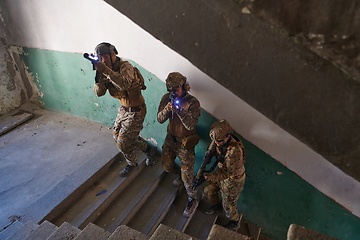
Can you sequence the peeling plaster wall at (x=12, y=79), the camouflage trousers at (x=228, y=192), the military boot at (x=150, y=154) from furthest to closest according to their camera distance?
1. the peeling plaster wall at (x=12, y=79)
2. the military boot at (x=150, y=154)
3. the camouflage trousers at (x=228, y=192)

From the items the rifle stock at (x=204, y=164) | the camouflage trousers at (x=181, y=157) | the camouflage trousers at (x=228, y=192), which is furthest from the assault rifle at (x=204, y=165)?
the camouflage trousers at (x=228, y=192)

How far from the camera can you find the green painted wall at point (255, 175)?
300 centimetres

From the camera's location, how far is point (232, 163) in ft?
8.55

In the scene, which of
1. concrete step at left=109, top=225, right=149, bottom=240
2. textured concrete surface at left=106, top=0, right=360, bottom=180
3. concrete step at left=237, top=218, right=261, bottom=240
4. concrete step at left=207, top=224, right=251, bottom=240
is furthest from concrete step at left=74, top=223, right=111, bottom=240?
concrete step at left=237, top=218, right=261, bottom=240

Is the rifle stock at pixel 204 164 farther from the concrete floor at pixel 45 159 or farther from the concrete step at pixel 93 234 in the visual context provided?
the concrete floor at pixel 45 159

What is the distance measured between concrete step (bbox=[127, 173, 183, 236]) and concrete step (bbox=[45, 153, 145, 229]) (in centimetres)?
47

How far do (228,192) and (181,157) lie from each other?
0.82 metres

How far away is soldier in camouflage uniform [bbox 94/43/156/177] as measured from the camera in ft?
9.35

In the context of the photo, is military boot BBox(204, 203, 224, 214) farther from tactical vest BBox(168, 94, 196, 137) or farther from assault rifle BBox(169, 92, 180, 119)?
assault rifle BBox(169, 92, 180, 119)

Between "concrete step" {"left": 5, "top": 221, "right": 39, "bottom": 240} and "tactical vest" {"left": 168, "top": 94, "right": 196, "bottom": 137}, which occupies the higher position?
"tactical vest" {"left": 168, "top": 94, "right": 196, "bottom": 137}

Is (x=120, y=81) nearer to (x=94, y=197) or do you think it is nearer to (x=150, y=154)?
(x=150, y=154)

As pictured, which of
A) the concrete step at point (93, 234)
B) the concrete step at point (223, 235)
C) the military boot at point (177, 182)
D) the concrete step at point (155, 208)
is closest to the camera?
the concrete step at point (223, 235)

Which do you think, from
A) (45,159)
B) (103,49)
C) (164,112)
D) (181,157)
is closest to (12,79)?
(45,159)

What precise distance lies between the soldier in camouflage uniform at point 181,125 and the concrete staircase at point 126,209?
0.95 ft
